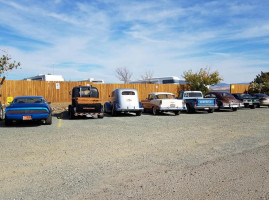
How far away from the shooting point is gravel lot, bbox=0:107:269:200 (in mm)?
3799

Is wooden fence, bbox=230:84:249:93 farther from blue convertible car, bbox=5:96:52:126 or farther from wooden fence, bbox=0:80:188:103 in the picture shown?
blue convertible car, bbox=5:96:52:126

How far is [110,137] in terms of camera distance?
8117mm

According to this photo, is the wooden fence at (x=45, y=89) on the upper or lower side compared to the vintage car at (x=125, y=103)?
upper

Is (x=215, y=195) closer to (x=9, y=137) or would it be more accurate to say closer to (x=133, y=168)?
(x=133, y=168)

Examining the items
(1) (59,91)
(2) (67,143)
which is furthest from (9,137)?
(1) (59,91)

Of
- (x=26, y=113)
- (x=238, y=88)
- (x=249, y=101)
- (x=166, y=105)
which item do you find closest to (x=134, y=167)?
(x=26, y=113)

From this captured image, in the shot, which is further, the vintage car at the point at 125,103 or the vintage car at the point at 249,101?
the vintage car at the point at 249,101

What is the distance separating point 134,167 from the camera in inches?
197

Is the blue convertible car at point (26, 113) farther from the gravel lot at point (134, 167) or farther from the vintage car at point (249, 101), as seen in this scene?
the vintage car at point (249, 101)

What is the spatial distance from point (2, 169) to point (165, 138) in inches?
187

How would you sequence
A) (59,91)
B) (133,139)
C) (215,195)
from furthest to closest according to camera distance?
(59,91) < (133,139) < (215,195)

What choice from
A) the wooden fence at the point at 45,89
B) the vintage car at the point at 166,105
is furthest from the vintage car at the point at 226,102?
the wooden fence at the point at 45,89

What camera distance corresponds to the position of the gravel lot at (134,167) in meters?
3.80

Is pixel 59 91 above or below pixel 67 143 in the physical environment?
above
